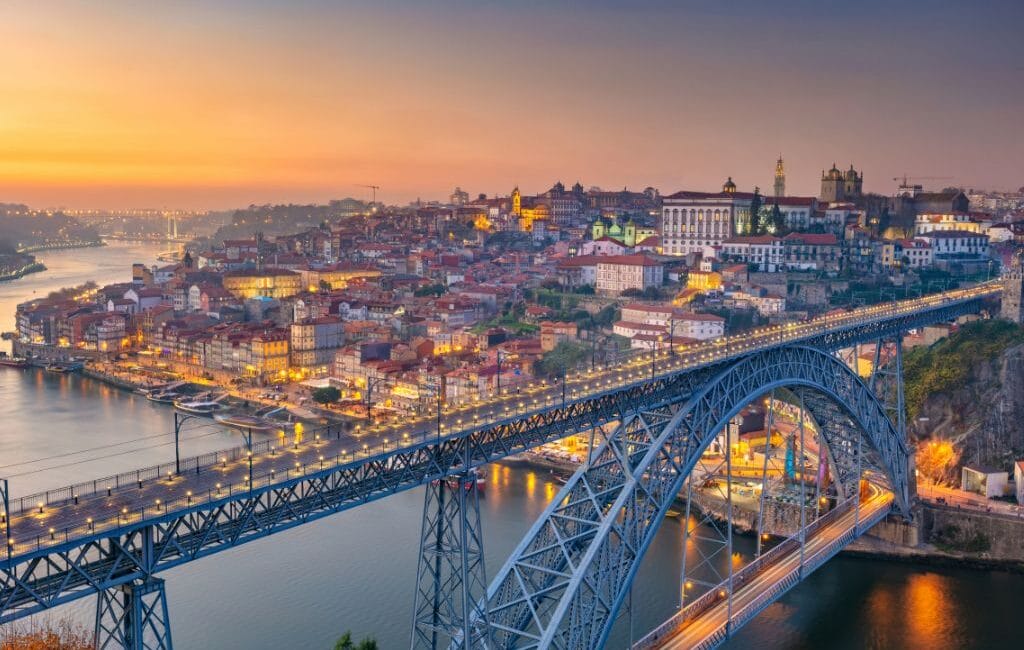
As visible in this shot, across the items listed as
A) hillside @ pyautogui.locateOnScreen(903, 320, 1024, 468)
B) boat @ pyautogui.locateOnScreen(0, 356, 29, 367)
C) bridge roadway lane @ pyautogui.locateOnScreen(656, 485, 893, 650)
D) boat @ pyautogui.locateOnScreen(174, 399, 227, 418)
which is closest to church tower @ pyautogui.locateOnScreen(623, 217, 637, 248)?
boat @ pyautogui.locateOnScreen(174, 399, 227, 418)

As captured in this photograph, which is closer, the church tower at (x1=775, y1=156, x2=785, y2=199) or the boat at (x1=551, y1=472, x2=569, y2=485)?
the boat at (x1=551, y1=472, x2=569, y2=485)

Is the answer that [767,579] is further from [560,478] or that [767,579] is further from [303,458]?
[560,478]

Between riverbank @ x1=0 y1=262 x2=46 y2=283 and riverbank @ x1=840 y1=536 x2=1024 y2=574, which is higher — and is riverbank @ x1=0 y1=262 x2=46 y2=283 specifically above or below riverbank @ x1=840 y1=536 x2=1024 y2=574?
above

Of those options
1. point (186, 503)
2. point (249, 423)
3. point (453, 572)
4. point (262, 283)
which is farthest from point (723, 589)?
point (262, 283)

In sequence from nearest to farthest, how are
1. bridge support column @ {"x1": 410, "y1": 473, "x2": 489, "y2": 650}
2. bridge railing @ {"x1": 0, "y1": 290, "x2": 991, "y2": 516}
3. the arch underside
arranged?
1. bridge railing @ {"x1": 0, "y1": 290, "x2": 991, "y2": 516}
2. bridge support column @ {"x1": 410, "y1": 473, "x2": 489, "y2": 650}
3. the arch underside

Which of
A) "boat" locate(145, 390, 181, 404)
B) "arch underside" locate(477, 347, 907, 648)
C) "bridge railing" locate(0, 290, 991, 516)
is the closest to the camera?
"bridge railing" locate(0, 290, 991, 516)

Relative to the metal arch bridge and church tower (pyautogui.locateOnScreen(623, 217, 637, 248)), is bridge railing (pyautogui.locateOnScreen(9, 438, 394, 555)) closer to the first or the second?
the metal arch bridge
